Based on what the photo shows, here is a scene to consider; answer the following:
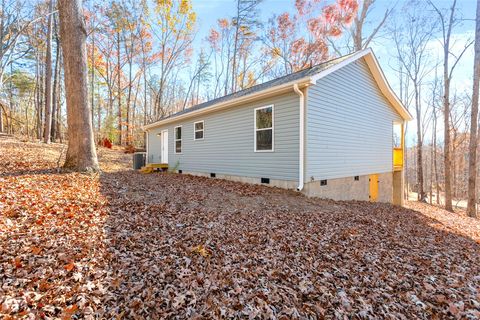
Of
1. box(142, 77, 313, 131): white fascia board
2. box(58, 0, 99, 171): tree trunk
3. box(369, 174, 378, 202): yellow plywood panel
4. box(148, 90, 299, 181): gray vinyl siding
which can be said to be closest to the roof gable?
box(142, 77, 313, 131): white fascia board

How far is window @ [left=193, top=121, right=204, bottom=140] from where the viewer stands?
432 inches

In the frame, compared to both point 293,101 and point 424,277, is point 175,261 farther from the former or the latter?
point 293,101

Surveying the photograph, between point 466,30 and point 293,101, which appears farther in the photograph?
point 466,30

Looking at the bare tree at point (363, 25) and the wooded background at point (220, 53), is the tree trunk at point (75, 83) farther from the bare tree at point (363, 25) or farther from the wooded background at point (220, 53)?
the bare tree at point (363, 25)

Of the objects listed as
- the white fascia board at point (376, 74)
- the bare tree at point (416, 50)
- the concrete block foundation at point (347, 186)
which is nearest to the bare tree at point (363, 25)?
the bare tree at point (416, 50)

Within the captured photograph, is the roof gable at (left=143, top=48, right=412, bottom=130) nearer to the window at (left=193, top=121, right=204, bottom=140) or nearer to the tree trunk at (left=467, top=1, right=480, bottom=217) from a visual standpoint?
the window at (left=193, top=121, right=204, bottom=140)

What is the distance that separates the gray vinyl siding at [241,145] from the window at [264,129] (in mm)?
176

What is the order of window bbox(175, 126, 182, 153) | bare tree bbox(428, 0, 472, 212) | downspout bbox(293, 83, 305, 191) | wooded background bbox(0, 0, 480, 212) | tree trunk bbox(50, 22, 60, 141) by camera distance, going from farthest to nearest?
1. tree trunk bbox(50, 22, 60, 141)
2. wooded background bbox(0, 0, 480, 212)
3. bare tree bbox(428, 0, 472, 212)
4. window bbox(175, 126, 182, 153)
5. downspout bbox(293, 83, 305, 191)

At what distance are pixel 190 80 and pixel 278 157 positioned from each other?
71.7 ft

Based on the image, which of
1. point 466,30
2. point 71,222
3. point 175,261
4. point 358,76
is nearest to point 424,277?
point 175,261

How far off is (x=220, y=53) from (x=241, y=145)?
1808cm

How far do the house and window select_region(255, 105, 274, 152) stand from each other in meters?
0.03

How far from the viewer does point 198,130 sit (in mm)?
11125

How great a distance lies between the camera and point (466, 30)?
43.7 feet
